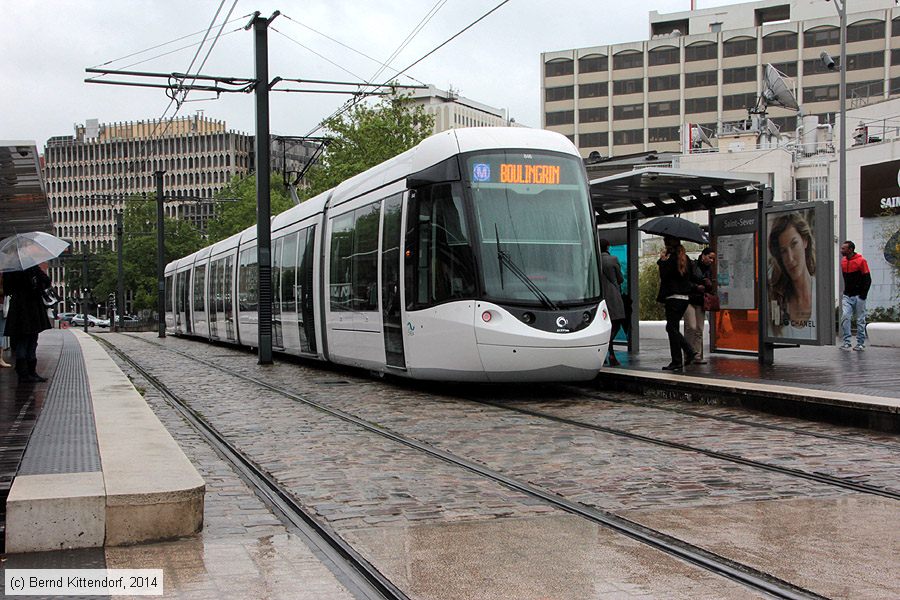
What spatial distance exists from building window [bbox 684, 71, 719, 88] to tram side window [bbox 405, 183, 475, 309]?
299 ft

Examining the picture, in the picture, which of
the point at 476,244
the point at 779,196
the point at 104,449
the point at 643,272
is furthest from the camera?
the point at 779,196

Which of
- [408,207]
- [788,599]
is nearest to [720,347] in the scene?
[408,207]

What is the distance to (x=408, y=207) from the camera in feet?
47.1

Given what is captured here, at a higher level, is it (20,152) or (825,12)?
(825,12)

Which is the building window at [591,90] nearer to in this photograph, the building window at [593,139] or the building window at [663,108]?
the building window at [593,139]

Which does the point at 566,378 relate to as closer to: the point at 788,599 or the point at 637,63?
the point at 788,599

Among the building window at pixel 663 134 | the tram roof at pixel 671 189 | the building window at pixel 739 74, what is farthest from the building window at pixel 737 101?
the tram roof at pixel 671 189

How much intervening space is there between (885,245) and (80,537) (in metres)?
30.1

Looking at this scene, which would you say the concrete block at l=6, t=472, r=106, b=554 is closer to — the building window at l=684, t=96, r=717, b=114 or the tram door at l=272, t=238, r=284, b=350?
the tram door at l=272, t=238, r=284, b=350

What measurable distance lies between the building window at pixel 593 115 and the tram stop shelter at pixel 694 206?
88842 millimetres

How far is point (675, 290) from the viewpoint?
1496cm

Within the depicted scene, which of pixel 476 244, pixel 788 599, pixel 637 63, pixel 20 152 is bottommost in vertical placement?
pixel 788 599

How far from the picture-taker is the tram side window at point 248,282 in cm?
2489

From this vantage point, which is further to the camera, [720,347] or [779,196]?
[779,196]
